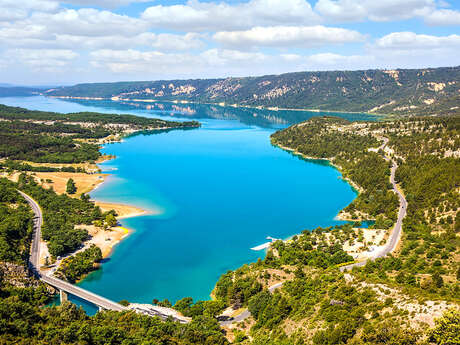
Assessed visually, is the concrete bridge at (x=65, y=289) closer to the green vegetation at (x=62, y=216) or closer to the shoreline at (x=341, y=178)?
the green vegetation at (x=62, y=216)

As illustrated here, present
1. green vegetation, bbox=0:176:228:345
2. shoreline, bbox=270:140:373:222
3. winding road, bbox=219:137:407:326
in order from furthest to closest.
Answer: shoreline, bbox=270:140:373:222 < winding road, bbox=219:137:407:326 < green vegetation, bbox=0:176:228:345

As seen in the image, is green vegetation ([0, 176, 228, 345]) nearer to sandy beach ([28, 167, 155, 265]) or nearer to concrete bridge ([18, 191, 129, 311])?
concrete bridge ([18, 191, 129, 311])

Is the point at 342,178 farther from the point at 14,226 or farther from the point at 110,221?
the point at 14,226

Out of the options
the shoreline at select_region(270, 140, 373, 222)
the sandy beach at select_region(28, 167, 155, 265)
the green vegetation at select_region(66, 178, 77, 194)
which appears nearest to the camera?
the sandy beach at select_region(28, 167, 155, 265)

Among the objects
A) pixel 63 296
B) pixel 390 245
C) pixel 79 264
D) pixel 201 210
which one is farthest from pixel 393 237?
pixel 63 296

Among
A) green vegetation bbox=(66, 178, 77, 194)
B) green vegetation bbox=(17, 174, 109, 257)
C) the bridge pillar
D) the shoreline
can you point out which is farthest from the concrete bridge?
the shoreline

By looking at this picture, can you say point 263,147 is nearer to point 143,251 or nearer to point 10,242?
point 143,251

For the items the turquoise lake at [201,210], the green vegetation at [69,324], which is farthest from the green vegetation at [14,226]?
the turquoise lake at [201,210]
